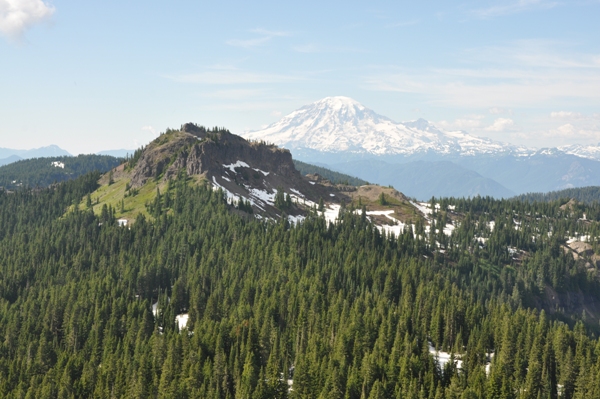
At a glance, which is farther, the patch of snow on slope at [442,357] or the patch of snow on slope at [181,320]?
the patch of snow on slope at [181,320]

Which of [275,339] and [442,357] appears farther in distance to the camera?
[275,339]

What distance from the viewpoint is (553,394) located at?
11712cm

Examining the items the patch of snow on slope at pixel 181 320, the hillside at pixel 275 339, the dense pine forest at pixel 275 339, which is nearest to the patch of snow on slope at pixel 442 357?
the hillside at pixel 275 339

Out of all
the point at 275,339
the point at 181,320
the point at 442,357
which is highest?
the point at 275,339

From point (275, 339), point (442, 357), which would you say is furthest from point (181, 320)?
point (442, 357)

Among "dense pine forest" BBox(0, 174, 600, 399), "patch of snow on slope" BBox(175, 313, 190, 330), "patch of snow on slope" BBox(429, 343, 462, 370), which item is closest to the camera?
"dense pine forest" BBox(0, 174, 600, 399)

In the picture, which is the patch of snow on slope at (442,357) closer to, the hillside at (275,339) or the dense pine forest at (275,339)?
the hillside at (275,339)

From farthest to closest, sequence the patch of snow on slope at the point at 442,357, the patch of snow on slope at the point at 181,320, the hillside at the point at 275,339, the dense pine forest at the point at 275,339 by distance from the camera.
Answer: the patch of snow on slope at the point at 181,320 → the patch of snow on slope at the point at 442,357 → the hillside at the point at 275,339 → the dense pine forest at the point at 275,339

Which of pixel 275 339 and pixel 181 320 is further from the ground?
pixel 275 339

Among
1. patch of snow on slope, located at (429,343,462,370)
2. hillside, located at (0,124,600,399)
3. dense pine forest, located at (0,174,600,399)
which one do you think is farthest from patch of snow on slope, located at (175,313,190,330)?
patch of snow on slope, located at (429,343,462,370)

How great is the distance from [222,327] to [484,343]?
55658 millimetres

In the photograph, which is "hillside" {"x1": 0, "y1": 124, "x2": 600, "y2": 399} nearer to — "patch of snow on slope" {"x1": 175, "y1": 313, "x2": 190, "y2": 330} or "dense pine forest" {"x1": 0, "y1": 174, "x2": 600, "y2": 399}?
"dense pine forest" {"x1": 0, "y1": 174, "x2": 600, "y2": 399}

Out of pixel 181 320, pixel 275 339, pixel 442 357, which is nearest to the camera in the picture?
pixel 442 357

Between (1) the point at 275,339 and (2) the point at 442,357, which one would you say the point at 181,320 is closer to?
(1) the point at 275,339
